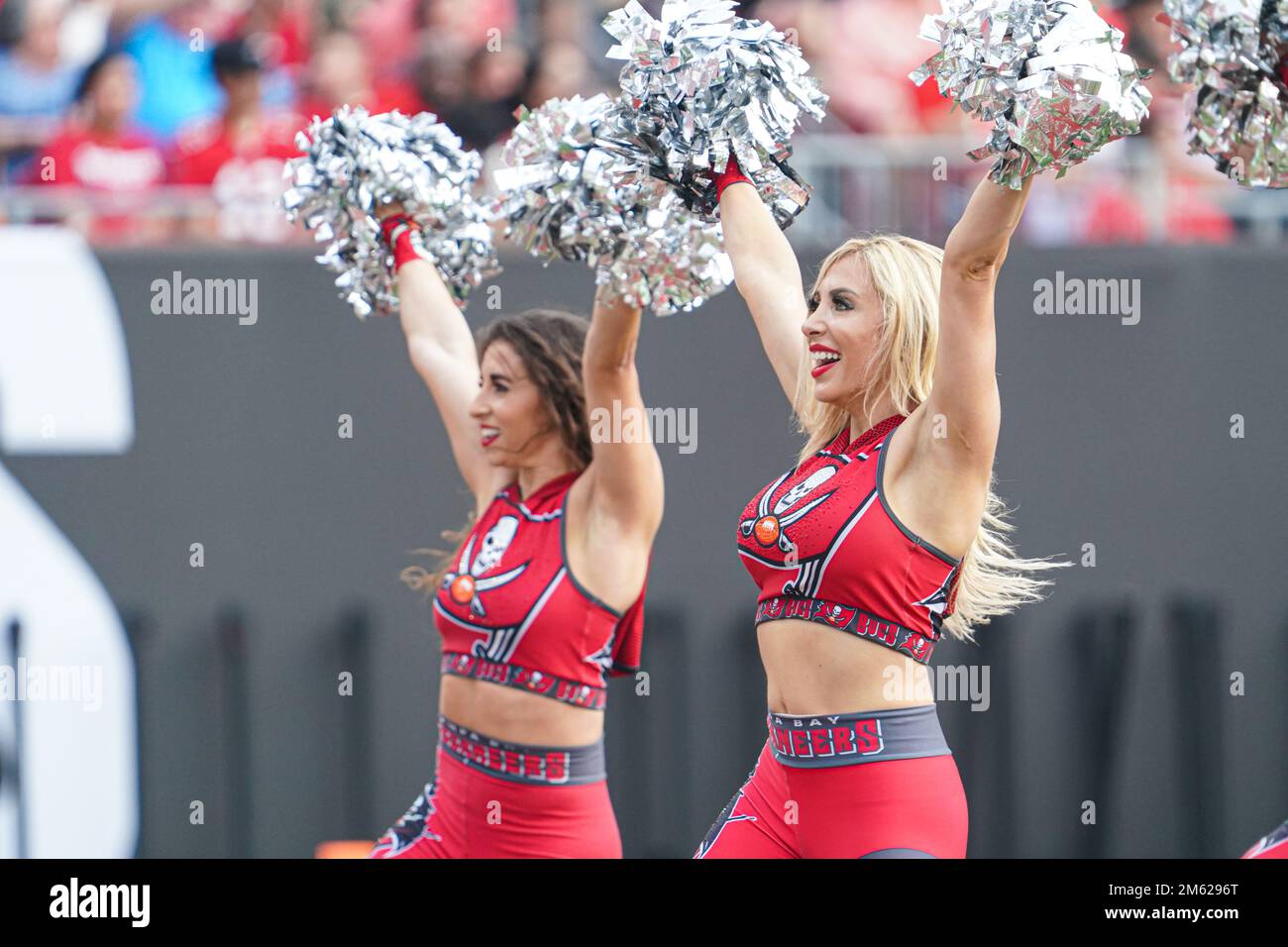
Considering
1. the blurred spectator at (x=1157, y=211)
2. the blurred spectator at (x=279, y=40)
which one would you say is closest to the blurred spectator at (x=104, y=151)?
the blurred spectator at (x=279, y=40)

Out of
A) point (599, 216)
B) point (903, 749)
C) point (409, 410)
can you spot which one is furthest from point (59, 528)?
point (903, 749)

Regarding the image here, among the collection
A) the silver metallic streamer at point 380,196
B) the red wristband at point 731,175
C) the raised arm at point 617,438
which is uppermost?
the silver metallic streamer at point 380,196

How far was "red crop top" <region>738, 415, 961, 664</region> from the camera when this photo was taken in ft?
9.14

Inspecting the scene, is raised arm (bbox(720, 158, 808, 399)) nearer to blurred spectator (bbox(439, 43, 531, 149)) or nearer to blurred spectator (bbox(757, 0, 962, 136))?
blurred spectator (bbox(439, 43, 531, 149))

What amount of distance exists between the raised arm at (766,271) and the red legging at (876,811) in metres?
0.75

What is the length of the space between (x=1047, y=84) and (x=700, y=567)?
2.47 m

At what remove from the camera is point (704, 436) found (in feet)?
15.7

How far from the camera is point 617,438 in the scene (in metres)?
3.45

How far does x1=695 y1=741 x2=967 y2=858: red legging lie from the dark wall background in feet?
5.92

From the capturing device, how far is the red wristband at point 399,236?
3.86m

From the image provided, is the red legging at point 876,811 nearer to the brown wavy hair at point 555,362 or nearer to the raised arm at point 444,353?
the brown wavy hair at point 555,362

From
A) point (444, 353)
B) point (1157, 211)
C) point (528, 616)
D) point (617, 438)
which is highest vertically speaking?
point (1157, 211)

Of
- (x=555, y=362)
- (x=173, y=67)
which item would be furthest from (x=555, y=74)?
(x=555, y=362)

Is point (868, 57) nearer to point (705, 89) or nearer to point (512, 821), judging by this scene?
point (705, 89)
